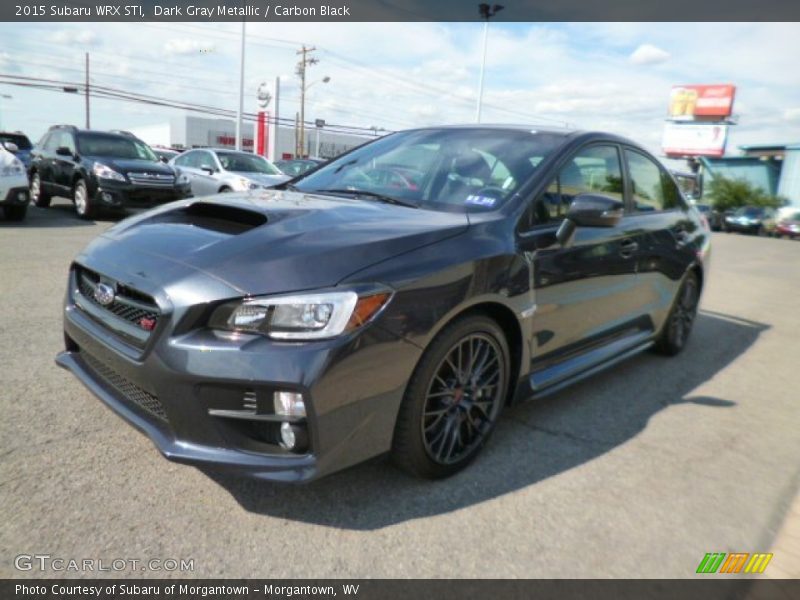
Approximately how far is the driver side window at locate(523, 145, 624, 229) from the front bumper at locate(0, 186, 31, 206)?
8974 mm

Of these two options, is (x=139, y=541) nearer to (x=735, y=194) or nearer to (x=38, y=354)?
(x=38, y=354)

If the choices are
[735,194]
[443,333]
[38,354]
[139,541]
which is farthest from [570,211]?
[735,194]

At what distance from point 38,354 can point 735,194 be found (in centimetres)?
5042

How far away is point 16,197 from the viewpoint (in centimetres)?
917

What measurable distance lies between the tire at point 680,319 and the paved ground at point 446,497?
35.4 inches

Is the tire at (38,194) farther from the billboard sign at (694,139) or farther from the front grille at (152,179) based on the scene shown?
the billboard sign at (694,139)

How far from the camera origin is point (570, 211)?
3.02 meters

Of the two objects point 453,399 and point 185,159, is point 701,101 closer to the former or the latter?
point 185,159

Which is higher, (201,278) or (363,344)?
(201,278)

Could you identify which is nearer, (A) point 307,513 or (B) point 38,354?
(A) point 307,513

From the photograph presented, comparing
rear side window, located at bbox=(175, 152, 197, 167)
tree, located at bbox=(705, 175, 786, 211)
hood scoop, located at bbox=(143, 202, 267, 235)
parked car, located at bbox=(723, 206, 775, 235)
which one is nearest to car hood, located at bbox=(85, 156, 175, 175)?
rear side window, located at bbox=(175, 152, 197, 167)

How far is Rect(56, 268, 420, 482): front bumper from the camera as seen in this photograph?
204 cm

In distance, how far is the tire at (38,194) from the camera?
11.9 meters

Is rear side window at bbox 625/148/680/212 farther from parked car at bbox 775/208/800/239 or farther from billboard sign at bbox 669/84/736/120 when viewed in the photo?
billboard sign at bbox 669/84/736/120
